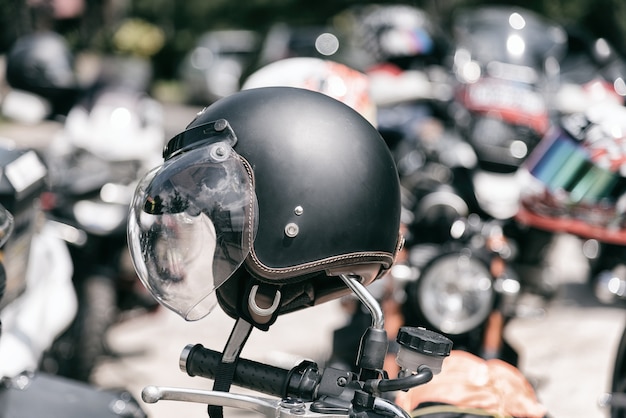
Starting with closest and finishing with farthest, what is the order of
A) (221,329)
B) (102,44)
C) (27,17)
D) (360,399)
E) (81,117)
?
(360,399) < (81,117) < (221,329) < (27,17) < (102,44)

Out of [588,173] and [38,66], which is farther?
[38,66]

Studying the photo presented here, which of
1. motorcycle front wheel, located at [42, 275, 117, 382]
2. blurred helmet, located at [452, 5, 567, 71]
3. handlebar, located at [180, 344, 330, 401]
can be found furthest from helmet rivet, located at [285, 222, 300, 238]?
blurred helmet, located at [452, 5, 567, 71]

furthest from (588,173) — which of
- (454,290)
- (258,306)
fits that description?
(258,306)

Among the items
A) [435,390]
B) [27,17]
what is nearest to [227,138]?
[435,390]

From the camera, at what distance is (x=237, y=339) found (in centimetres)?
195

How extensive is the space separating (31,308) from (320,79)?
143 cm

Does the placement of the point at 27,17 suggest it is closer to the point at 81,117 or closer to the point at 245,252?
the point at 81,117

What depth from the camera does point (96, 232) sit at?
437cm

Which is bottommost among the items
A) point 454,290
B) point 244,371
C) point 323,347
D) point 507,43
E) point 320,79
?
point 323,347

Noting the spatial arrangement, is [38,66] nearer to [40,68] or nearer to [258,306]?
[40,68]

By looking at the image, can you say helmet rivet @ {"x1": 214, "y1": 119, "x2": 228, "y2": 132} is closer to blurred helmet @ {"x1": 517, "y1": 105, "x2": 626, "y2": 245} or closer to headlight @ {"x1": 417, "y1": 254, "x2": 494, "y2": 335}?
blurred helmet @ {"x1": 517, "y1": 105, "x2": 626, "y2": 245}

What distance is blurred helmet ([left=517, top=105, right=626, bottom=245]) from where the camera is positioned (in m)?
3.52

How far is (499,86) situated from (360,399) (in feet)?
15.1

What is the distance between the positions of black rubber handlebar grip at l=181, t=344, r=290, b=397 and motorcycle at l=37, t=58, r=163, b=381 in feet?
7.41
